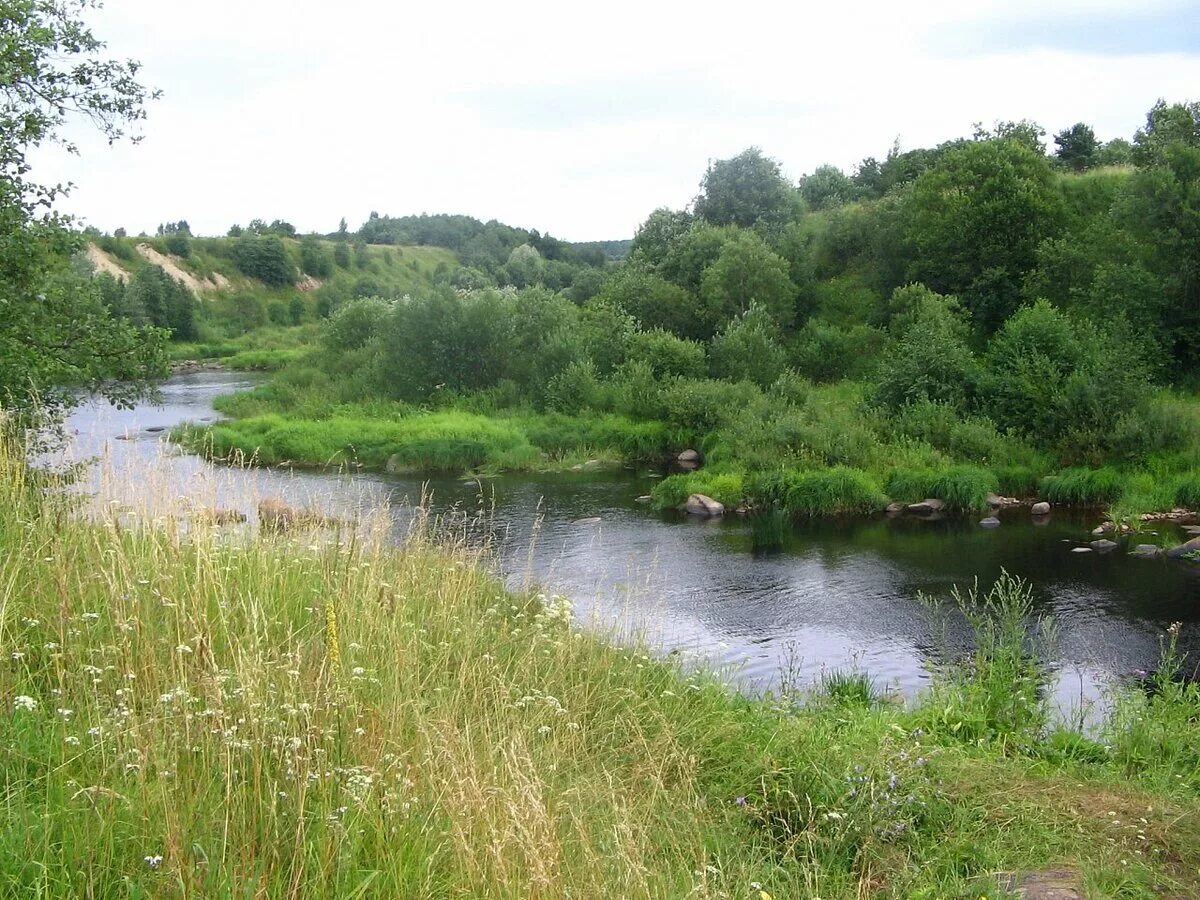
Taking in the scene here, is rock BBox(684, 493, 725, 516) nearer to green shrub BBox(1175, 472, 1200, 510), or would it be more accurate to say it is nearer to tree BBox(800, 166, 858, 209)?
green shrub BBox(1175, 472, 1200, 510)

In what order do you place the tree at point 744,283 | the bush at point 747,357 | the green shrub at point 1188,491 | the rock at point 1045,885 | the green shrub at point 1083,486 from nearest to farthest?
1. the rock at point 1045,885
2. the green shrub at point 1188,491
3. the green shrub at point 1083,486
4. the bush at point 747,357
5. the tree at point 744,283

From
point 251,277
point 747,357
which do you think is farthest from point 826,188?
point 251,277

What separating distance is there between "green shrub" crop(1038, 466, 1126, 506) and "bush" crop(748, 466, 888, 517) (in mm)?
3884

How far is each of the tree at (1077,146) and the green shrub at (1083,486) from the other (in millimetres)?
26333

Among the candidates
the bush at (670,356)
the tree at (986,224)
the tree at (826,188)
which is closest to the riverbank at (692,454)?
the bush at (670,356)

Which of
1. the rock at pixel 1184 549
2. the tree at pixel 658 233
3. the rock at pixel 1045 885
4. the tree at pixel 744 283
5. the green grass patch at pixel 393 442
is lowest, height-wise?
the rock at pixel 1184 549

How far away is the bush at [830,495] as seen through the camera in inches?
960

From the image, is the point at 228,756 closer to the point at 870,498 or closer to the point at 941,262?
the point at 870,498

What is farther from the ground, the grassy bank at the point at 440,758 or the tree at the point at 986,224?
the tree at the point at 986,224

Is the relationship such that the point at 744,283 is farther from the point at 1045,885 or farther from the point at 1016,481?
the point at 1045,885

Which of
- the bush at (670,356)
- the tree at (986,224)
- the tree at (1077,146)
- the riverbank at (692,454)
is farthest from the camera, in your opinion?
the tree at (1077,146)

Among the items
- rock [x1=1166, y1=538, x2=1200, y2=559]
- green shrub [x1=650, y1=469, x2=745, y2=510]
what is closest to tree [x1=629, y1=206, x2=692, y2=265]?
green shrub [x1=650, y1=469, x2=745, y2=510]

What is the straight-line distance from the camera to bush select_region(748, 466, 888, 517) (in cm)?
2438

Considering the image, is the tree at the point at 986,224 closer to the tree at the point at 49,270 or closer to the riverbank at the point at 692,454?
the riverbank at the point at 692,454
